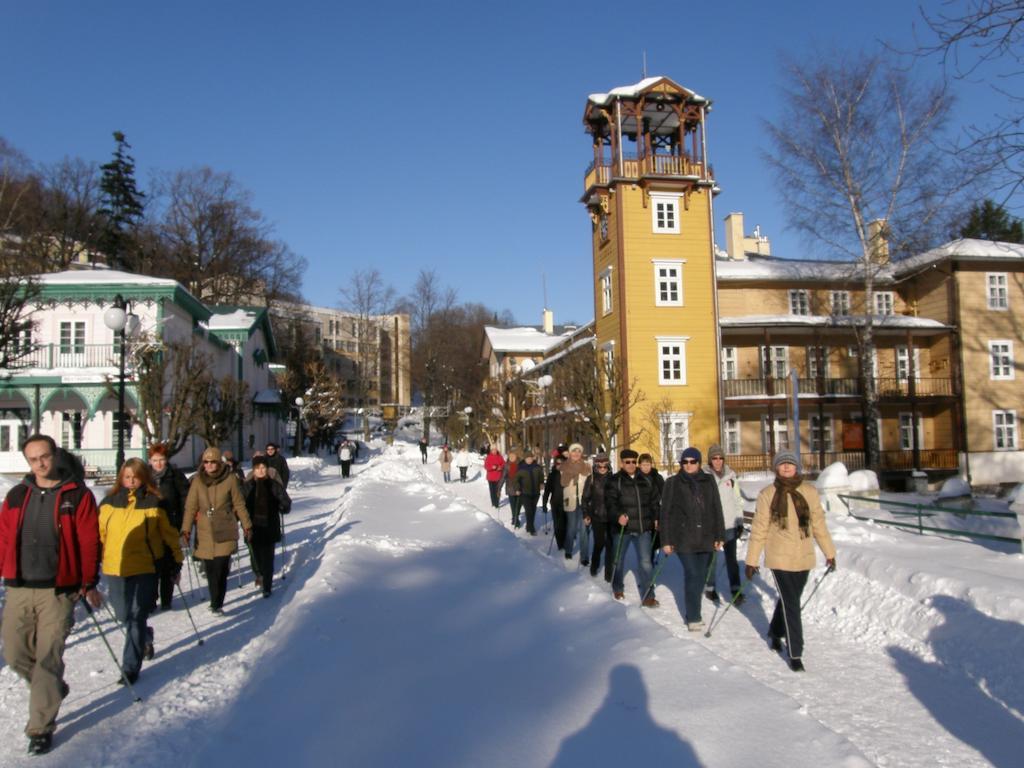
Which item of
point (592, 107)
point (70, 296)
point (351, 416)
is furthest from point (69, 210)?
point (351, 416)

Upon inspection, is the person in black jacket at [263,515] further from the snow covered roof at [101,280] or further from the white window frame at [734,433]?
the white window frame at [734,433]

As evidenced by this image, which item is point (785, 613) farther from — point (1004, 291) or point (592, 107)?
point (1004, 291)

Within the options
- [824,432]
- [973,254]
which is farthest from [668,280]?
[973,254]

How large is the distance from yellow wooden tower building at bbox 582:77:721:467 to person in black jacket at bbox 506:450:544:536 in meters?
16.3

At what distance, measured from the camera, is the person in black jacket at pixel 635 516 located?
343 inches

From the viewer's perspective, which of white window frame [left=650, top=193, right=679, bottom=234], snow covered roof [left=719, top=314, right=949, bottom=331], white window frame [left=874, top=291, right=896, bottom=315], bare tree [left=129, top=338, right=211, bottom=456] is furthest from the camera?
white window frame [left=874, top=291, right=896, bottom=315]

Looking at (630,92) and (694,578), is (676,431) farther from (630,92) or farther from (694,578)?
(694,578)

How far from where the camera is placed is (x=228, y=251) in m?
54.5

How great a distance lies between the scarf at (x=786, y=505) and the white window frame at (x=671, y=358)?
25.4 meters

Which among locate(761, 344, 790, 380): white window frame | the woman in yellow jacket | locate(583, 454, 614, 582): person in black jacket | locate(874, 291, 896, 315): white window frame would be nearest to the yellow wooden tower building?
locate(761, 344, 790, 380): white window frame

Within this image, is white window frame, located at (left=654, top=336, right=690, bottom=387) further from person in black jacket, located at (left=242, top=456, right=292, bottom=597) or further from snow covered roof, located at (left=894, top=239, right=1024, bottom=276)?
person in black jacket, located at (left=242, top=456, right=292, bottom=597)

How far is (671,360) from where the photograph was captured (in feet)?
105

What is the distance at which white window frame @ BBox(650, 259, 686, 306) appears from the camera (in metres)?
32.2

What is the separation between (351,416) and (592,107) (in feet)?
231
